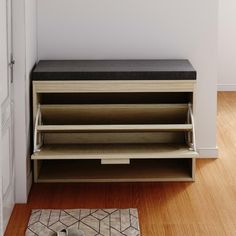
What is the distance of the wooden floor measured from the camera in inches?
144

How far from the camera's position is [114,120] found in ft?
14.7

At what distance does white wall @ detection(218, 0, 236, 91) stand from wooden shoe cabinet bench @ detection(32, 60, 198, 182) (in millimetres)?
2724

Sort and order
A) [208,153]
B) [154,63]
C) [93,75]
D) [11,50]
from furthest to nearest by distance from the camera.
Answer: [208,153] < [154,63] < [93,75] < [11,50]

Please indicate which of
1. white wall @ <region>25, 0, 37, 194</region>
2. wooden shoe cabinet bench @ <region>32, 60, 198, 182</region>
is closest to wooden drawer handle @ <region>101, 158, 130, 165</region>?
wooden shoe cabinet bench @ <region>32, 60, 198, 182</region>

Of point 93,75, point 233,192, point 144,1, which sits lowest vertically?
point 233,192

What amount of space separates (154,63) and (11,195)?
1.39 m

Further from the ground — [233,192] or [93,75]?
[93,75]

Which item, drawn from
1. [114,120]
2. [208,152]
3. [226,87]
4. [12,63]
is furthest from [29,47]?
[226,87]

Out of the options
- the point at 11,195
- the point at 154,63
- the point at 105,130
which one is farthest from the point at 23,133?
the point at 154,63

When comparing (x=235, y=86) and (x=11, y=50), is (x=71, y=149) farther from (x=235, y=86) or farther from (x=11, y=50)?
(x=235, y=86)

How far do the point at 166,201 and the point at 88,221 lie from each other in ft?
1.97

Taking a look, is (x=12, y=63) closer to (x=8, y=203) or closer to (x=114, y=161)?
(x=8, y=203)

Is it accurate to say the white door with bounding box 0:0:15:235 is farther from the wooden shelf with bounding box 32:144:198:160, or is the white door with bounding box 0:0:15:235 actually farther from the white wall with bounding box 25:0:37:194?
the wooden shelf with bounding box 32:144:198:160

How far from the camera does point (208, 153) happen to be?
491 cm
